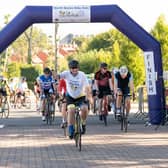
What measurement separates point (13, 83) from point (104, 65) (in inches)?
696

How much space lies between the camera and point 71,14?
20.7 metres

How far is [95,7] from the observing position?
20.5 metres

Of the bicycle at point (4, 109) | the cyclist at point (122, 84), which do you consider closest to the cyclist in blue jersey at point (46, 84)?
the cyclist at point (122, 84)

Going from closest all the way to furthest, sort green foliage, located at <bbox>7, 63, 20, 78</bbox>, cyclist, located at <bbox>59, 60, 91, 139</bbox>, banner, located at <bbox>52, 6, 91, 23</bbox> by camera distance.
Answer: cyclist, located at <bbox>59, 60, 91, 139</bbox> → banner, located at <bbox>52, 6, 91, 23</bbox> → green foliage, located at <bbox>7, 63, 20, 78</bbox>

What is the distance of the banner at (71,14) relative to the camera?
20.5m

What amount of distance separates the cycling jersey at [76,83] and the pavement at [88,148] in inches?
43.7

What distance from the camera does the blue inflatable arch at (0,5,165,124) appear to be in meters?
Result: 19.9

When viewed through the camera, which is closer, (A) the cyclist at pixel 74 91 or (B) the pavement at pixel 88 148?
(B) the pavement at pixel 88 148

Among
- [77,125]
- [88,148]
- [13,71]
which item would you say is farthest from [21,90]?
[13,71]

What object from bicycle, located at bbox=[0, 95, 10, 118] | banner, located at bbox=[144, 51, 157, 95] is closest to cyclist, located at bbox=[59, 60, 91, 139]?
banner, located at bbox=[144, 51, 157, 95]

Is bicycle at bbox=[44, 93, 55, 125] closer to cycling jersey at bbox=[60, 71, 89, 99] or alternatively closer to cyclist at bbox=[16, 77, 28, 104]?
cycling jersey at bbox=[60, 71, 89, 99]

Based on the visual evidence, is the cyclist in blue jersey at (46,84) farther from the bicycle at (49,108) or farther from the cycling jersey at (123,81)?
the cycling jersey at (123,81)

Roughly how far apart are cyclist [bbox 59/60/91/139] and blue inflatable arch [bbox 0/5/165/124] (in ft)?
20.7

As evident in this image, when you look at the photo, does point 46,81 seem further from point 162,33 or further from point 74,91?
point 162,33
